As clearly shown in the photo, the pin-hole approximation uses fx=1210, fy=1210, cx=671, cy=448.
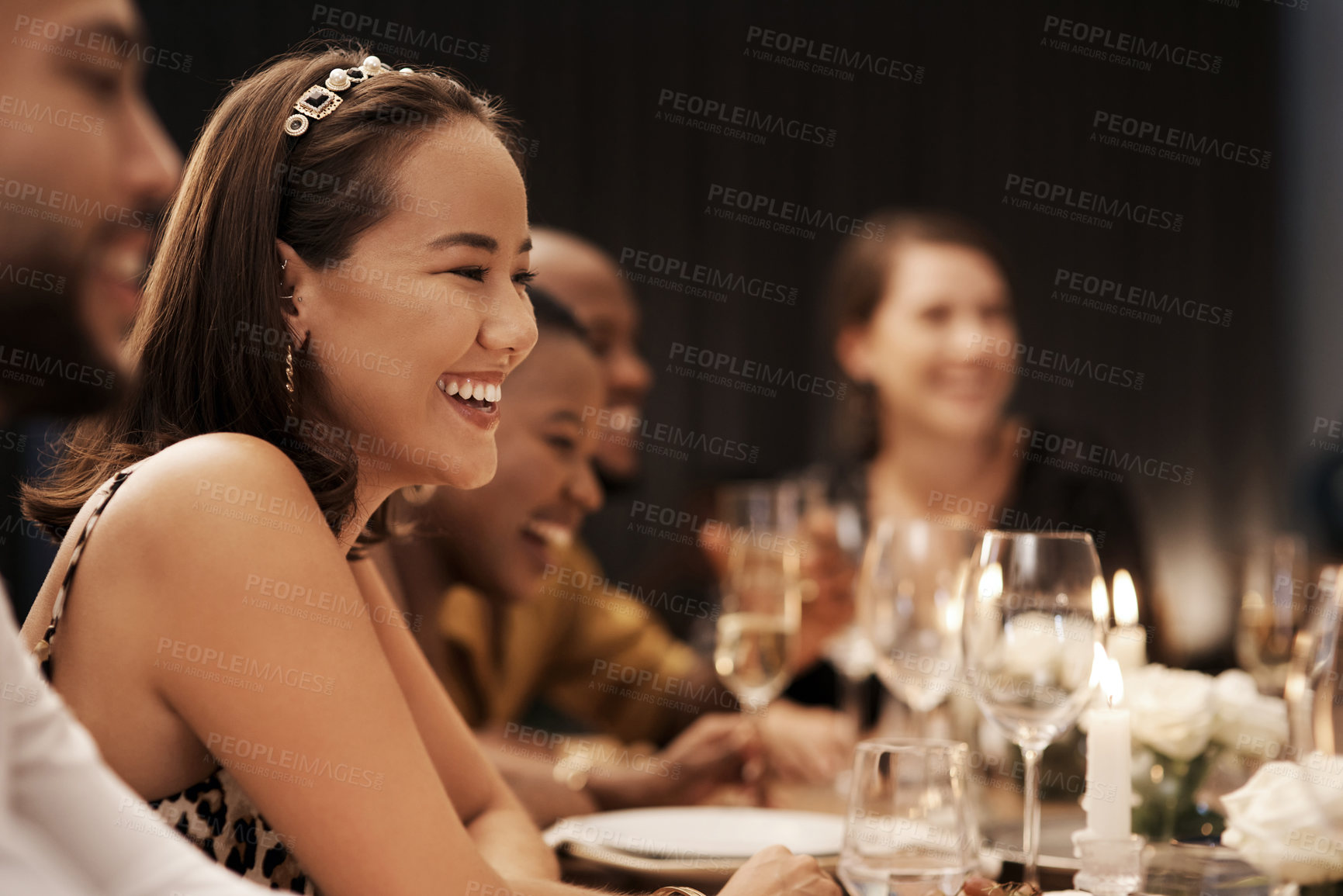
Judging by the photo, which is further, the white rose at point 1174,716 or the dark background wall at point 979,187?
the dark background wall at point 979,187

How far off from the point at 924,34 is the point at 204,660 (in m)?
4.81

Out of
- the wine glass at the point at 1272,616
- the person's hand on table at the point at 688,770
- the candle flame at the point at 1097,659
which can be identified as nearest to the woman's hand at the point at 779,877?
the candle flame at the point at 1097,659

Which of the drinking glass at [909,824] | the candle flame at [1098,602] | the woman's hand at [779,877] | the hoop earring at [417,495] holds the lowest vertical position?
the woman's hand at [779,877]

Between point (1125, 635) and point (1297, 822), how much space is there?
0.36 m

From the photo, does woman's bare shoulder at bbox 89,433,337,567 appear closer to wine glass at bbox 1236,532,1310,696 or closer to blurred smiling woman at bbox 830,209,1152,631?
wine glass at bbox 1236,532,1310,696

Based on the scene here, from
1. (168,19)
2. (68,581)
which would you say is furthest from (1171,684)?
(168,19)

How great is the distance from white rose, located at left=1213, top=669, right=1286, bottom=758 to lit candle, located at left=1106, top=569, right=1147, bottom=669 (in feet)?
0.28

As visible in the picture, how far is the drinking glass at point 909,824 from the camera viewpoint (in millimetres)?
869

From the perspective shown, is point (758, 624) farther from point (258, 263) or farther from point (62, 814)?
point (62, 814)

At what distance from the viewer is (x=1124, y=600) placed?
50.4 inches

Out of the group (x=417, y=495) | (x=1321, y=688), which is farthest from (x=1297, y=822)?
(x=417, y=495)

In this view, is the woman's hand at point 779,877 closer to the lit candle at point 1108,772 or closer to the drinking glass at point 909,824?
the drinking glass at point 909,824

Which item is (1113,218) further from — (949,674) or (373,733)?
(373,733)

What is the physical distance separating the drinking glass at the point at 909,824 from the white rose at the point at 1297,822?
0.23 m
